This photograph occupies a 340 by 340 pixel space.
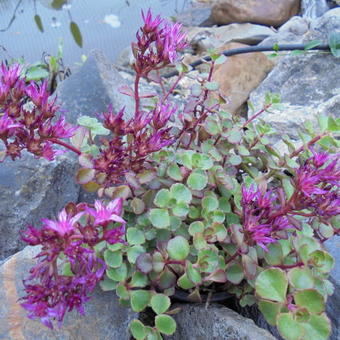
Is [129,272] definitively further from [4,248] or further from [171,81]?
[171,81]

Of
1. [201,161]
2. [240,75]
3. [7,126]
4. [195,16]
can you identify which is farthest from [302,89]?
[195,16]

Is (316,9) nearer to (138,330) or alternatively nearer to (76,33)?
(76,33)

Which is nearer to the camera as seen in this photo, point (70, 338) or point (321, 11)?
point (70, 338)

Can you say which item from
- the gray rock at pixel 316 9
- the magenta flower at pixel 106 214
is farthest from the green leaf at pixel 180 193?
the gray rock at pixel 316 9

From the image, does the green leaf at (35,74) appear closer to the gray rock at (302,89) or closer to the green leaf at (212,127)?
the gray rock at (302,89)

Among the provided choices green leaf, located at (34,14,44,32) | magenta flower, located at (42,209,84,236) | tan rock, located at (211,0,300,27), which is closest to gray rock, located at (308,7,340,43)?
tan rock, located at (211,0,300,27)

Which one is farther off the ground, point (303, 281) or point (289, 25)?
point (303, 281)

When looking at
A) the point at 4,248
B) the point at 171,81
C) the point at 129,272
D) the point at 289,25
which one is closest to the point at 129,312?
the point at 129,272
